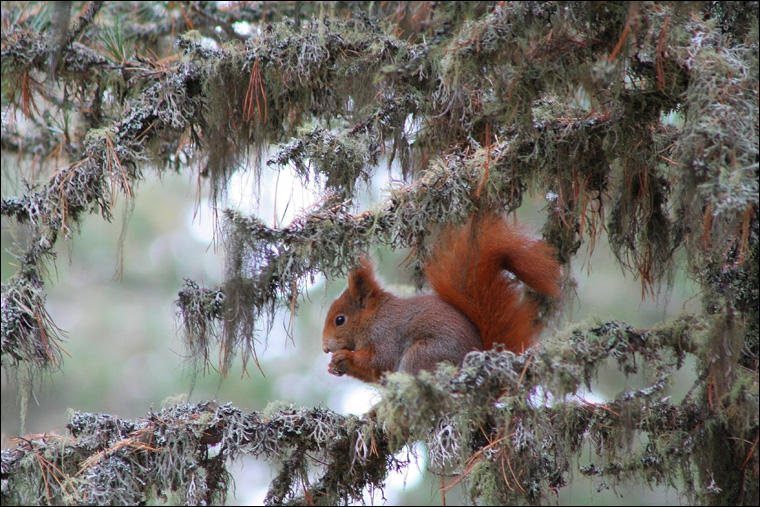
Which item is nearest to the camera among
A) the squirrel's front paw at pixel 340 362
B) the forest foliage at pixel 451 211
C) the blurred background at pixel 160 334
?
the forest foliage at pixel 451 211

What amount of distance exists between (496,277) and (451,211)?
858 millimetres

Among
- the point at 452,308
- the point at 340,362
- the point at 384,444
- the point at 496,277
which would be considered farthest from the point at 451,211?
the point at 340,362

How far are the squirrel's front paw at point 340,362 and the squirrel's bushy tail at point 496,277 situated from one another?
17.5 inches

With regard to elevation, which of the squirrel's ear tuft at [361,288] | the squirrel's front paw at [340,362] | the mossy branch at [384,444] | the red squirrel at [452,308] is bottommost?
the mossy branch at [384,444]

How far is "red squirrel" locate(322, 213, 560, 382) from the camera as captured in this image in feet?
8.16

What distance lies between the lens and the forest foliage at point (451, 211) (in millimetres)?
1578

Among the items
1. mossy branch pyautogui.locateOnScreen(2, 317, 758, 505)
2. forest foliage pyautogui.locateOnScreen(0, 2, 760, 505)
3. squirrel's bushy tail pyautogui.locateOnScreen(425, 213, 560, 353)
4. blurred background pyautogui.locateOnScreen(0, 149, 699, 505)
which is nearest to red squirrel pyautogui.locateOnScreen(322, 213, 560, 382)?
squirrel's bushy tail pyautogui.locateOnScreen(425, 213, 560, 353)

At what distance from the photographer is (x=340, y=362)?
287 cm

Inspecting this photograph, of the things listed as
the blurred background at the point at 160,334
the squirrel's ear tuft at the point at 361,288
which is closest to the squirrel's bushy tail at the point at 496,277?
the squirrel's ear tuft at the point at 361,288

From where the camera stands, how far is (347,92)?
7.29 ft

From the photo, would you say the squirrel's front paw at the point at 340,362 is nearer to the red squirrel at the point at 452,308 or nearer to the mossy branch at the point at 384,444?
the red squirrel at the point at 452,308

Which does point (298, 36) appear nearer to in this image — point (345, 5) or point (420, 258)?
point (420, 258)

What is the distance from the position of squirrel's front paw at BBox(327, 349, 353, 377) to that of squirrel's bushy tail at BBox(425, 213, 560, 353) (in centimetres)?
44

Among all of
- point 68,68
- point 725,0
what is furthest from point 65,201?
point 725,0
